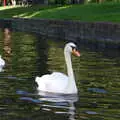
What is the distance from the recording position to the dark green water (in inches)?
531

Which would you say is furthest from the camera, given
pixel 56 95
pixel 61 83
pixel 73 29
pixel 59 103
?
pixel 73 29

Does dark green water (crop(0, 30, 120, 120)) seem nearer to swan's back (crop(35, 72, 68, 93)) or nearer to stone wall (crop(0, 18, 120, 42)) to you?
swan's back (crop(35, 72, 68, 93))

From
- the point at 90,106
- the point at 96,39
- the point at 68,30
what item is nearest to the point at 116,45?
the point at 96,39

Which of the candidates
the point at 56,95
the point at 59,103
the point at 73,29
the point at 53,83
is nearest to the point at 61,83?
the point at 53,83

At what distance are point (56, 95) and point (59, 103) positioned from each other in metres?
1.04

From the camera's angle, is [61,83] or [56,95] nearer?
[56,95]

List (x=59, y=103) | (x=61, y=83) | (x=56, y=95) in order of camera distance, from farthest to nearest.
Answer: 1. (x=61, y=83)
2. (x=56, y=95)
3. (x=59, y=103)

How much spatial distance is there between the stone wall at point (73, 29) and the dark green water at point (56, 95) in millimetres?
5924

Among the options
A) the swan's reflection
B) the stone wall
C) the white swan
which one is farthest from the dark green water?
the stone wall

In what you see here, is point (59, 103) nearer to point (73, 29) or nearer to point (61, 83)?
point (61, 83)

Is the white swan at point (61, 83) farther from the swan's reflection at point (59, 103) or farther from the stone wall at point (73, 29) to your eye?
the stone wall at point (73, 29)

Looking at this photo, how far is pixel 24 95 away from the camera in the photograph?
15742 mm

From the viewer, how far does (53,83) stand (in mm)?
16266

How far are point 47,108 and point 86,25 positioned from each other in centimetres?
2283
